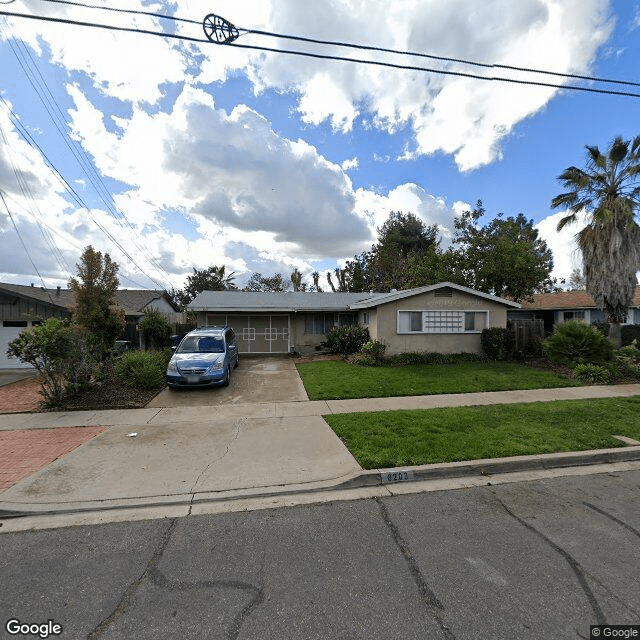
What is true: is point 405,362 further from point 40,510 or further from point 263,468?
point 40,510

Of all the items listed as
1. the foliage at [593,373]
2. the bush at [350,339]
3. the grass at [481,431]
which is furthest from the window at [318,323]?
the grass at [481,431]

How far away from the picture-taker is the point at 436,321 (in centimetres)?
1463

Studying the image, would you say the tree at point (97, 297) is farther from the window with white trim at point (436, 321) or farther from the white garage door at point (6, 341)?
the window with white trim at point (436, 321)

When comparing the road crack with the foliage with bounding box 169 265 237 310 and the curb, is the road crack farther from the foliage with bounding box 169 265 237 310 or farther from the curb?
the foliage with bounding box 169 265 237 310

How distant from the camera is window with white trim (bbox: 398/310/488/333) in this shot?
1452cm

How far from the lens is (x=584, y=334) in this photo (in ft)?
40.2

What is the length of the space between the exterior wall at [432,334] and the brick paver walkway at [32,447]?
1058 cm

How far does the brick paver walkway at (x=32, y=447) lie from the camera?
4770mm

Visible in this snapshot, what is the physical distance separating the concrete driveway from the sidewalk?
136 cm

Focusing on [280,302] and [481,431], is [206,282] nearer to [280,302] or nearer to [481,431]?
[280,302]

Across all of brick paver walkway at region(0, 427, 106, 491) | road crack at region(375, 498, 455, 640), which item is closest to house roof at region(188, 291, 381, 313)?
brick paver walkway at region(0, 427, 106, 491)

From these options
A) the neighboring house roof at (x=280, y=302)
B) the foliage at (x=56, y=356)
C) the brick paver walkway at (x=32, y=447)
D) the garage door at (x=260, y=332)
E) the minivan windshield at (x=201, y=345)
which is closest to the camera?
the brick paver walkway at (x=32, y=447)

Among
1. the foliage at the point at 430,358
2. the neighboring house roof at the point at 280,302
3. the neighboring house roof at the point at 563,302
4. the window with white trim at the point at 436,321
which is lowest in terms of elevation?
the foliage at the point at 430,358

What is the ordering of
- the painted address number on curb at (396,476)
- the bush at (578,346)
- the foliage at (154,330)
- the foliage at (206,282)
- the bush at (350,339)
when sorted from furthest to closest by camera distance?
the foliage at (206,282) < the foliage at (154,330) < the bush at (350,339) < the bush at (578,346) < the painted address number on curb at (396,476)
